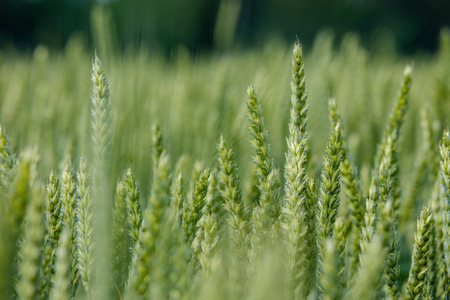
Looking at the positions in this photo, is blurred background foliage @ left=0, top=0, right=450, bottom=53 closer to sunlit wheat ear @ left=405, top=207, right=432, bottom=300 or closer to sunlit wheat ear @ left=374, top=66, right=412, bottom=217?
sunlit wheat ear @ left=374, top=66, right=412, bottom=217

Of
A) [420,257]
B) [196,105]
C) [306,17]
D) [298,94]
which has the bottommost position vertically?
[420,257]

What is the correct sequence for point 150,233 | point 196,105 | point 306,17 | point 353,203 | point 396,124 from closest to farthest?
point 150,233, point 353,203, point 396,124, point 196,105, point 306,17

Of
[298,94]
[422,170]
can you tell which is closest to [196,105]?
[422,170]

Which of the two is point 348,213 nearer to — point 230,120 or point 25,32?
point 230,120

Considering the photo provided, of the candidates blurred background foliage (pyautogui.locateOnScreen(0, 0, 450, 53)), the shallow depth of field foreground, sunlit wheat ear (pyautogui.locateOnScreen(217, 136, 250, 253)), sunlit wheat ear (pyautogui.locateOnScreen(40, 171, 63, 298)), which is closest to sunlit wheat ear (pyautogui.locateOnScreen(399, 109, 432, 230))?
the shallow depth of field foreground

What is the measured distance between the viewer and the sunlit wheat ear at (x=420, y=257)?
12.9 inches

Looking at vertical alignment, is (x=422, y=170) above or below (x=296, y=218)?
above

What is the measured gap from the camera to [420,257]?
1.08ft

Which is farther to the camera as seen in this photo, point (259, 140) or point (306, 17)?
point (306, 17)

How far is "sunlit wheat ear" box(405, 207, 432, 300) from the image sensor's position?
1.08 feet

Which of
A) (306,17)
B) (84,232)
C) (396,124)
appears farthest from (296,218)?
(306,17)

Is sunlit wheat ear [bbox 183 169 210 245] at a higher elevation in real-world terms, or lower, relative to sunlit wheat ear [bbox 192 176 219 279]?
higher

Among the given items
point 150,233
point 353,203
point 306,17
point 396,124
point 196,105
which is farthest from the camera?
point 306,17

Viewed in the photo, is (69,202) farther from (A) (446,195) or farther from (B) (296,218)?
(A) (446,195)
